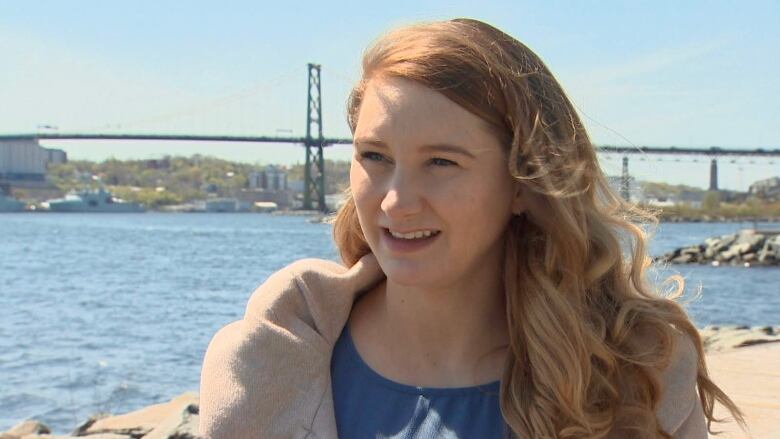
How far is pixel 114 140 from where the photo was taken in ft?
134

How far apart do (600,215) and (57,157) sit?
94.1m

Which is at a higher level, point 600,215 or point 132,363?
point 600,215

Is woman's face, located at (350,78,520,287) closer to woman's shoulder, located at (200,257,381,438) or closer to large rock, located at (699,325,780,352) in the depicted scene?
woman's shoulder, located at (200,257,381,438)

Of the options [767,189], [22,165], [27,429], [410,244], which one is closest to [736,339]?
[27,429]

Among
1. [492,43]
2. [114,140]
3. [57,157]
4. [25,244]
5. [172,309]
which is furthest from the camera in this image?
[57,157]

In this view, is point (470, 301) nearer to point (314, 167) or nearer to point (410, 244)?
point (410, 244)

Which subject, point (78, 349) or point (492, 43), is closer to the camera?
point (492, 43)

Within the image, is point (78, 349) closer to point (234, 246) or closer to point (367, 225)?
point (367, 225)

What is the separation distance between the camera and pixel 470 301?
4.77 ft

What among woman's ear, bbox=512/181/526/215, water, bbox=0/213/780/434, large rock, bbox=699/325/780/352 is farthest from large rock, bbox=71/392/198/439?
woman's ear, bbox=512/181/526/215

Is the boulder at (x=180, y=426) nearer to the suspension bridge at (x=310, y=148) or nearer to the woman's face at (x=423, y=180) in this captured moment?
the woman's face at (x=423, y=180)

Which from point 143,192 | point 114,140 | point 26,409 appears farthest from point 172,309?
point 143,192

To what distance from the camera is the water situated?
687 cm

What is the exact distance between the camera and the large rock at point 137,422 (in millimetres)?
4824
